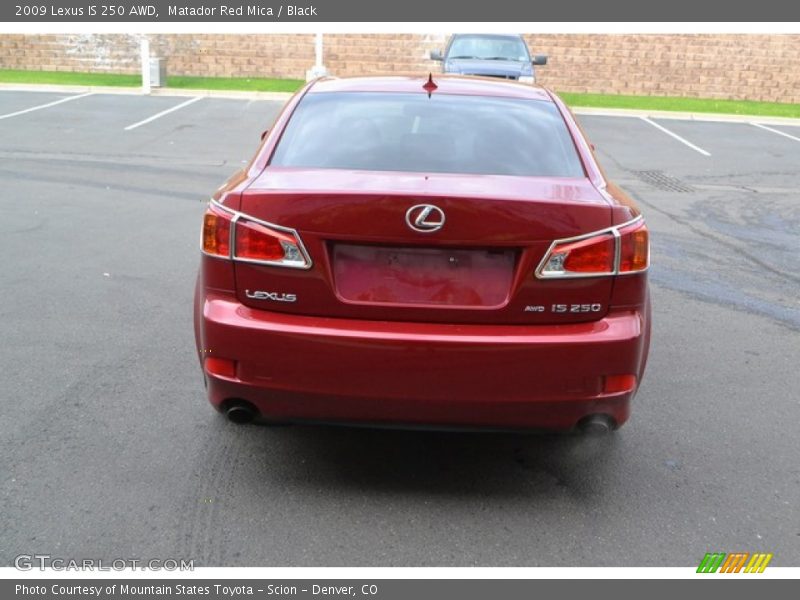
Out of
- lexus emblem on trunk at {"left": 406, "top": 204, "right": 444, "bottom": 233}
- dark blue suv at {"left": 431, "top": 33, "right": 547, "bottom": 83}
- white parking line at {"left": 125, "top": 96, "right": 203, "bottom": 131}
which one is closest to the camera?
lexus emblem on trunk at {"left": 406, "top": 204, "right": 444, "bottom": 233}

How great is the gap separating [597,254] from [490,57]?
49.4ft

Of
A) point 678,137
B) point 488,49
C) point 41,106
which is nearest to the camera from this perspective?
point 678,137

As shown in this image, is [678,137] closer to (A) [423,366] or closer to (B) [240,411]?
(A) [423,366]

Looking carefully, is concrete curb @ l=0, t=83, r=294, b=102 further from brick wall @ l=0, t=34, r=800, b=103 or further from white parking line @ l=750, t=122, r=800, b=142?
white parking line @ l=750, t=122, r=800, b=142

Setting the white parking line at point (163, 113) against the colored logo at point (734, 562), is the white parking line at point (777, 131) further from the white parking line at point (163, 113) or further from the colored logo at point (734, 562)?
the colored logo at point (734, 562)

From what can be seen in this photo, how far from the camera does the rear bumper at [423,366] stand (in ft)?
10.2

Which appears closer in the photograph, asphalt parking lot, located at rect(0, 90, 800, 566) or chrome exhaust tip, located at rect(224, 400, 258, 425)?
asphalt parking lot, located at rect(0, 90, 800, 566)

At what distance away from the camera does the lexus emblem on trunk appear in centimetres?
308

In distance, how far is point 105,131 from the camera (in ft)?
49.9

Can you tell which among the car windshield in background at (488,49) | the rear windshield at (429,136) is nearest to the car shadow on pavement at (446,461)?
the rear windshield at (429,136)

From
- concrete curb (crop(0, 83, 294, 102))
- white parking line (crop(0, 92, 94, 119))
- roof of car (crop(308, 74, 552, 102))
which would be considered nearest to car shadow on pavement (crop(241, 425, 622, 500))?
Answer: roof of car (crop(308, 74, 552, 102))

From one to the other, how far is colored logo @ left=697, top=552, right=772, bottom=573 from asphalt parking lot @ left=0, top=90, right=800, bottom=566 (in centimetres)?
5

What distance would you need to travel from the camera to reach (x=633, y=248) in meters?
3.23

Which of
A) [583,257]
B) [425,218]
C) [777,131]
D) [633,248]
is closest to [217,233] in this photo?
[425,218]
